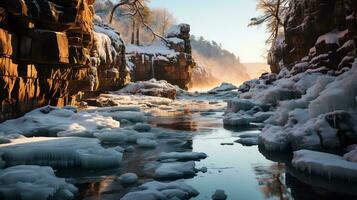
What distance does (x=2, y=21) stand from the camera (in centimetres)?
1048

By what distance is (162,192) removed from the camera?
518 cm

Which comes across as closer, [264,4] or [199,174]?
[199,174]

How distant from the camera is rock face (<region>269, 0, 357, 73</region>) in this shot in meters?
13.5

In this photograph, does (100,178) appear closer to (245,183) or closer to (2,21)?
(245,183)

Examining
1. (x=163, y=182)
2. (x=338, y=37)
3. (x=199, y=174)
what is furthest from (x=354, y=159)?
(x=338, y=37)

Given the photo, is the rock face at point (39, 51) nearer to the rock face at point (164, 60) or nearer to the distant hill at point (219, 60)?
the rock face at point (164, 60)

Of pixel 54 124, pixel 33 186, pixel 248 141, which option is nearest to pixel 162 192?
pixel 33 186

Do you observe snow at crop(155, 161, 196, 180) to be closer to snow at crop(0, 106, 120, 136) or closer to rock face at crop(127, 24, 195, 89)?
snow at crop(0, 106, 120, 136)

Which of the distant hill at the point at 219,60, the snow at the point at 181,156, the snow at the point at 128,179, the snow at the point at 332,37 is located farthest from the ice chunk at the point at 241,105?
the distant hill at the point at 219,60

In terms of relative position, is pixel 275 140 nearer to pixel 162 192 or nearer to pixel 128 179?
pixel 128 179

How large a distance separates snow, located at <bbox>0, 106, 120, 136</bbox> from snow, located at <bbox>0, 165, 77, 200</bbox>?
436 cm

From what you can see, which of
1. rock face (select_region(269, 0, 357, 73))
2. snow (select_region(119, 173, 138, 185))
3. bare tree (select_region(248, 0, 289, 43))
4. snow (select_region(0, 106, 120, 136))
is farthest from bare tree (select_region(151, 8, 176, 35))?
snow (select_region(119, 173, 138, 185))

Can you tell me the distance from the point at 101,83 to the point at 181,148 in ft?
56.8

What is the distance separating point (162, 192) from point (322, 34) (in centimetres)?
1423
